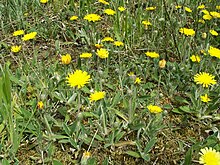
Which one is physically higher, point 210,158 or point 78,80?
point 78,80

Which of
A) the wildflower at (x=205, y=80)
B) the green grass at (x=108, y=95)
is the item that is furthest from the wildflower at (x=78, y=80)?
the wildflower at (x=205, y=80)

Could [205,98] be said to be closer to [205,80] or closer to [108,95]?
[205,80]

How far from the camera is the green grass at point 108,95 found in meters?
1.41

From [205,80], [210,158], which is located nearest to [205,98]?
[205,80]

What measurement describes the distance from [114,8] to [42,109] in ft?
3.96

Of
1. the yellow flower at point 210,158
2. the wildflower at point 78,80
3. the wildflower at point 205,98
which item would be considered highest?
the wildflower at point 78,80

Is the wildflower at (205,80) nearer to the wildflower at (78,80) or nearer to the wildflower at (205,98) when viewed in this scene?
the wildflower at (205,98)

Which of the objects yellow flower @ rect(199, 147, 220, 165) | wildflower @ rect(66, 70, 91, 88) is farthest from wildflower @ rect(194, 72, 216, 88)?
wildflower @ rect(66, 70, 91, 88)

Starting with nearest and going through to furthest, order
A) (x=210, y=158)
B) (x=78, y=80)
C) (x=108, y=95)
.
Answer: (x=210, y=158), (x=78, y=80), (x=108, y=95)

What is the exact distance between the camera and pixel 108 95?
1722mm

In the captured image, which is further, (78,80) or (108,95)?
(108,95)

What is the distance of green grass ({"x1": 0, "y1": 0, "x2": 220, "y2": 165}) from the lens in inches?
55.6

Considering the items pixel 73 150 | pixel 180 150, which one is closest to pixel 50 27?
pixel 73 150

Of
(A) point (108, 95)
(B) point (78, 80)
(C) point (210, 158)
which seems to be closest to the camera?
(C) point (210, 158)
